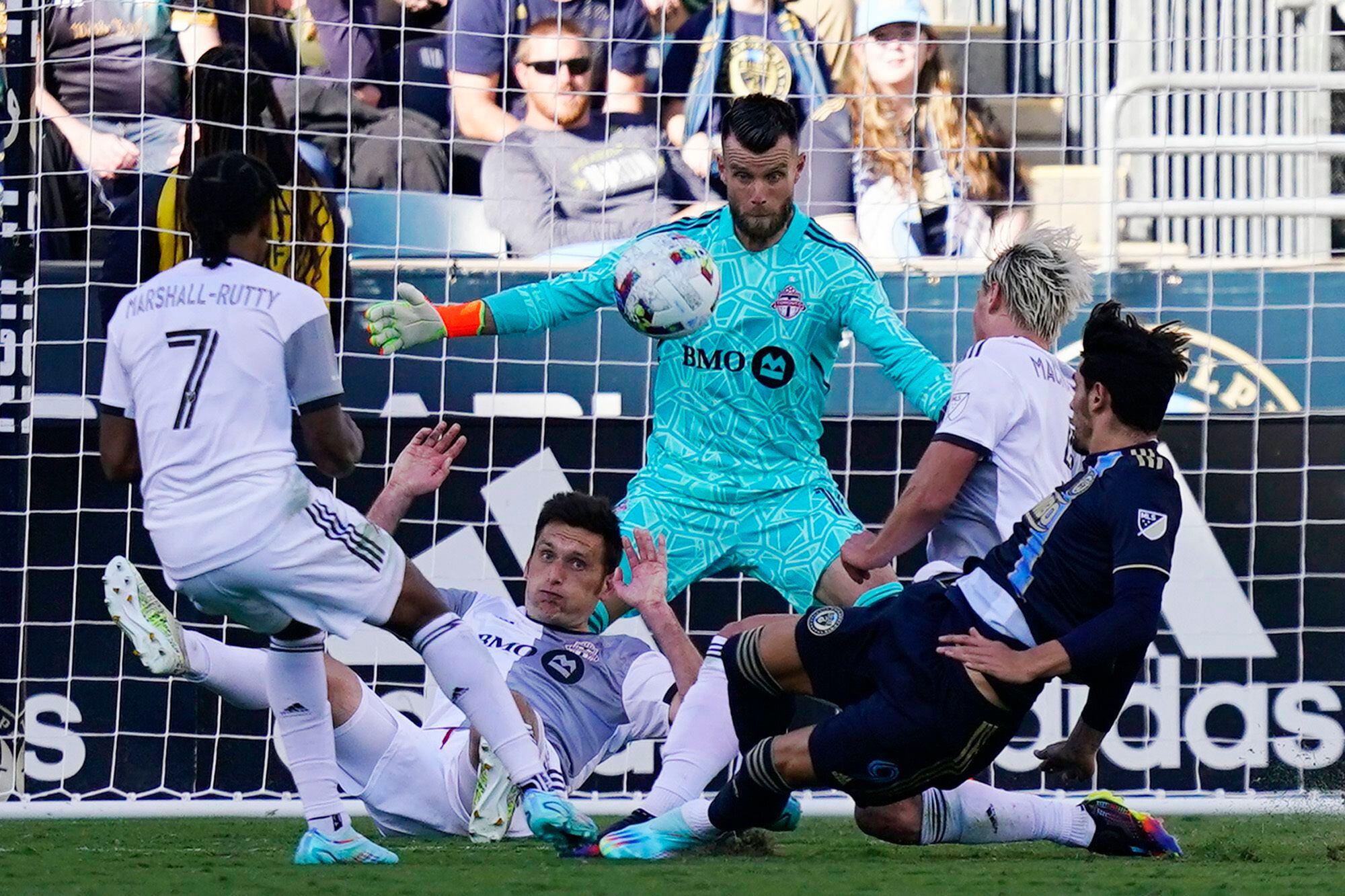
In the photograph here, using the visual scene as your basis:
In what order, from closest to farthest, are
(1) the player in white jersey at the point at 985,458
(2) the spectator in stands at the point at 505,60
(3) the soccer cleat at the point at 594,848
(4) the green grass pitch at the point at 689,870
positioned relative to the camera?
1. (4) the green grass pitch at the point at 689,870
2. (3) the soccer cleat at the point at 594,848
3. (1) the player in white jersey at the point at 985,458
4. (2) the spectator in stands at the point at 505,60

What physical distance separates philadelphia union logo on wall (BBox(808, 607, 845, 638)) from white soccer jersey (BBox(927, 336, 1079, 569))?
21.7 inches

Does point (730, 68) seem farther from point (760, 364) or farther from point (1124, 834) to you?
point (1124, 834)

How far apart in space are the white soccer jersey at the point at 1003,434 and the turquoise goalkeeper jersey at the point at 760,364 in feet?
1.22

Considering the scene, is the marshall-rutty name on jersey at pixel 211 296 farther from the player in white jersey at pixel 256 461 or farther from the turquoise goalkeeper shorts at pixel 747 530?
the turquoise goalkeeper shorts at pixel 747 530

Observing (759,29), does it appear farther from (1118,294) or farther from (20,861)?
(20,861)

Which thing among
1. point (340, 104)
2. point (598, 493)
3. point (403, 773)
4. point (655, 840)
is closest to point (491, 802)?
point (403, 773)

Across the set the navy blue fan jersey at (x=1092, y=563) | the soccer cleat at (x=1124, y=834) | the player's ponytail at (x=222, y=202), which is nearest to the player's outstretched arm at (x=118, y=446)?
the player's ponytail at (x=222, y=202)

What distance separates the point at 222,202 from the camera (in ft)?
12.2

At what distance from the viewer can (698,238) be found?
15.8 ft

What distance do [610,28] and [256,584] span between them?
14.9 feet

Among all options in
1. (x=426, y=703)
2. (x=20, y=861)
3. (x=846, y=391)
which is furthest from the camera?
(x=846, y=391)

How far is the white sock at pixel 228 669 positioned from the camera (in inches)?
177

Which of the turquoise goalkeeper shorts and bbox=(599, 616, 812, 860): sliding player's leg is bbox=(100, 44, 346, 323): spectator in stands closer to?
the turquoise goalkeeper shorts

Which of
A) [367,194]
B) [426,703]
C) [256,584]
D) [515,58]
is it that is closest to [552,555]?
[256,584]
